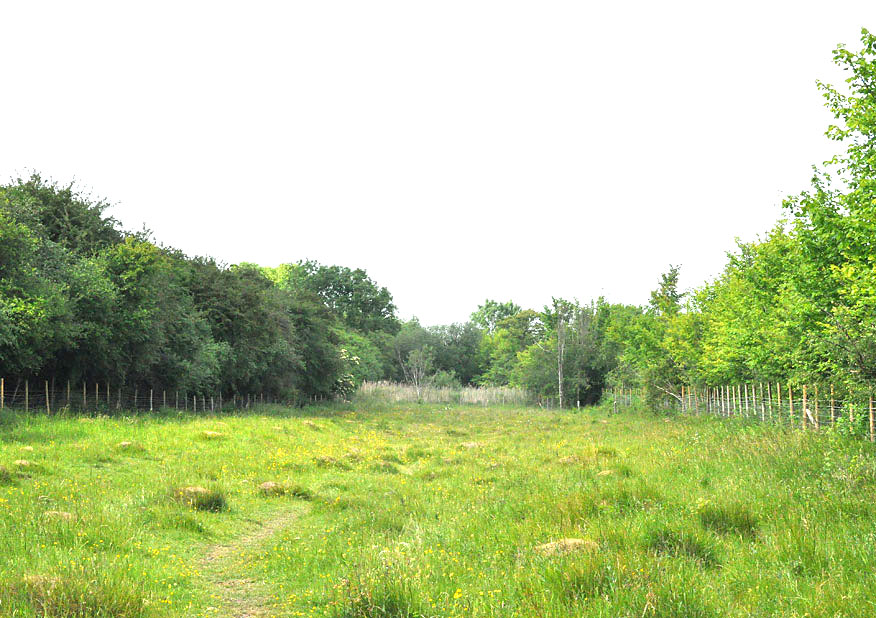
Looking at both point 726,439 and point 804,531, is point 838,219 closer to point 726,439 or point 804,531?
point 726,439

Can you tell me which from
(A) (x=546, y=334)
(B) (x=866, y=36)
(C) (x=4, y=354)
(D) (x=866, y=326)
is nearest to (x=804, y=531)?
(D) (x=866, y=326)

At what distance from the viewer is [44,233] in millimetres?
26766

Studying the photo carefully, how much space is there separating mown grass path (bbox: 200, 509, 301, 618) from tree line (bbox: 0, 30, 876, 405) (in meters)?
10.1

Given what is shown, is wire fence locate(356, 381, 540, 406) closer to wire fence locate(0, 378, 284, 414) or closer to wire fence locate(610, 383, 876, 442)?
wire fence locate(610, 383, 876, 442)

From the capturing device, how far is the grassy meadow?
5363 mm

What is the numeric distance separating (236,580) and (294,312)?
4600 cm

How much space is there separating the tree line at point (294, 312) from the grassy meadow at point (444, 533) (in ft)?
12.4

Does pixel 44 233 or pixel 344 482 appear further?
pixel 44 233

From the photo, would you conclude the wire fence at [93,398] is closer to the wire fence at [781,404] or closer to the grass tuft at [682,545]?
the grass tuft at [682,545]

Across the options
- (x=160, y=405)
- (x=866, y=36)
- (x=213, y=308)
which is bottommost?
(x=160, y=405)

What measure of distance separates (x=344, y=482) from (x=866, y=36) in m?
16.7

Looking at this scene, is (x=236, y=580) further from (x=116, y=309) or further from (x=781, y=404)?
(x=116, y=309)

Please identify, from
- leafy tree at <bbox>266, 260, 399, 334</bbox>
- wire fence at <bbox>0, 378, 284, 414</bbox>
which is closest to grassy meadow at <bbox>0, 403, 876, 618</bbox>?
wire fence at <bbox>0, 378, 284, 414</bbox>

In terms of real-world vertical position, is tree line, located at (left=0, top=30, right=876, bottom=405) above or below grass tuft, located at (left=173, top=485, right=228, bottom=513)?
above
